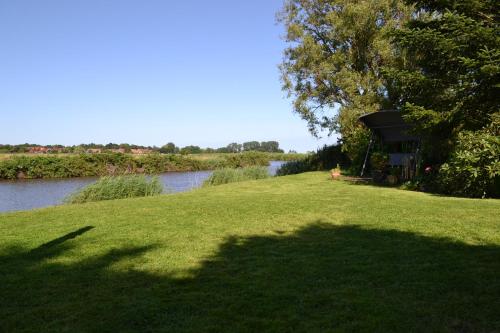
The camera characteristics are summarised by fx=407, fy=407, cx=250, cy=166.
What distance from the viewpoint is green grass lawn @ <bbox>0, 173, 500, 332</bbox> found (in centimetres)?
347

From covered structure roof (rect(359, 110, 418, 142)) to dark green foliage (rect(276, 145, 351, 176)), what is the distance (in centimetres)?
696

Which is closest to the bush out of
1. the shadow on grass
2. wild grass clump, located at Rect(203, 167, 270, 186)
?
the shadow on grass

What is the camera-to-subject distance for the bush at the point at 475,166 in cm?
1011

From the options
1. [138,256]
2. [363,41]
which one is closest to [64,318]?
[138,256]

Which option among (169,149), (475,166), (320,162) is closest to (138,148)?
(169,149)

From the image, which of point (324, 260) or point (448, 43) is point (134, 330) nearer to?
point (324, 260)

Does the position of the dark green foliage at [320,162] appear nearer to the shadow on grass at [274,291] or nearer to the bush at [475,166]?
the bush at [475,166]

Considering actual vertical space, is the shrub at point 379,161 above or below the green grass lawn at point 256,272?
above

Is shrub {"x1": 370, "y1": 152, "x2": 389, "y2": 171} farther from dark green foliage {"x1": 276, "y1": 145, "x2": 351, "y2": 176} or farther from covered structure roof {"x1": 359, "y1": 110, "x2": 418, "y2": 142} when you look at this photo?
dark green foliage {"x1": 276, "y1": 145, "x2": 351, "y2": 176}

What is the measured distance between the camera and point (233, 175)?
2144 centimetres

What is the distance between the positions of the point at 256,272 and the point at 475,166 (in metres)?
8.25

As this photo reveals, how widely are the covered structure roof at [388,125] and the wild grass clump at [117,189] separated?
970 centimetres

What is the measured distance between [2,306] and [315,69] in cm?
2143

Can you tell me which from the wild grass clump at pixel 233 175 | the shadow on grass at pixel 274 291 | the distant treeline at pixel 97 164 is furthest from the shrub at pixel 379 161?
the distant treeline at pixel 97 164
